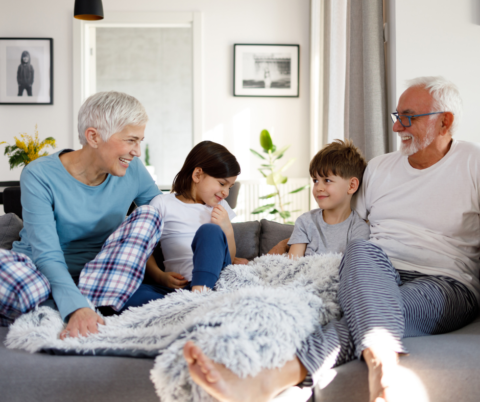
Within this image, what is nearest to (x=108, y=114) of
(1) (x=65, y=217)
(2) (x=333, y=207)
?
(1) (x=65, y=217)

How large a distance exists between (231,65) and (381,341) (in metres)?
3.78

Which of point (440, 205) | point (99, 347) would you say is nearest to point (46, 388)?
point (99, 347)

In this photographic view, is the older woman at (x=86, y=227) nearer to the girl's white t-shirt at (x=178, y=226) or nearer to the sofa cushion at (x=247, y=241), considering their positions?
the girl's white t-shirt at (x=178, y=226)

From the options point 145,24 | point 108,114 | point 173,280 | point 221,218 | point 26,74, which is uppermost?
point 145,24

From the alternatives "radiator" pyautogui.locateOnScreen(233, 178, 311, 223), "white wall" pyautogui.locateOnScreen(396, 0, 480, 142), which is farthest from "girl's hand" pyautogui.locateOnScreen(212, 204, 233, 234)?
"radiator" pyautogui.locateOnScreen(233, 178, 311, 223)

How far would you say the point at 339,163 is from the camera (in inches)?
68.2

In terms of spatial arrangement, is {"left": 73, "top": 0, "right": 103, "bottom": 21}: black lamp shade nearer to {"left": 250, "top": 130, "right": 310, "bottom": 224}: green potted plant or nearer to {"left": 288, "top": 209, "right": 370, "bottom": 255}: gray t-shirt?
{"left": 250, "top": 130, "right": 310, "bottom": 224}: green potted plant

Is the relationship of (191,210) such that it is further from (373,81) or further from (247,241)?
(373,81)

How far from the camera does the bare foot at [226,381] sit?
0.86m

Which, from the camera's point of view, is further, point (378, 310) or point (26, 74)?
point (26, 74)

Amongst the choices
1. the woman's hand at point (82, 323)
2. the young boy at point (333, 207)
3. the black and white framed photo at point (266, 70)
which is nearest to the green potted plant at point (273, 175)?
the black and white framed photo at point (266, 70)

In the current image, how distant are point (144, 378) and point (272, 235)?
1183 mm

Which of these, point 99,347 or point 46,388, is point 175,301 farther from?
point 46,388

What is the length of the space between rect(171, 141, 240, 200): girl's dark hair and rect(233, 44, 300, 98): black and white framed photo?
2.68m
